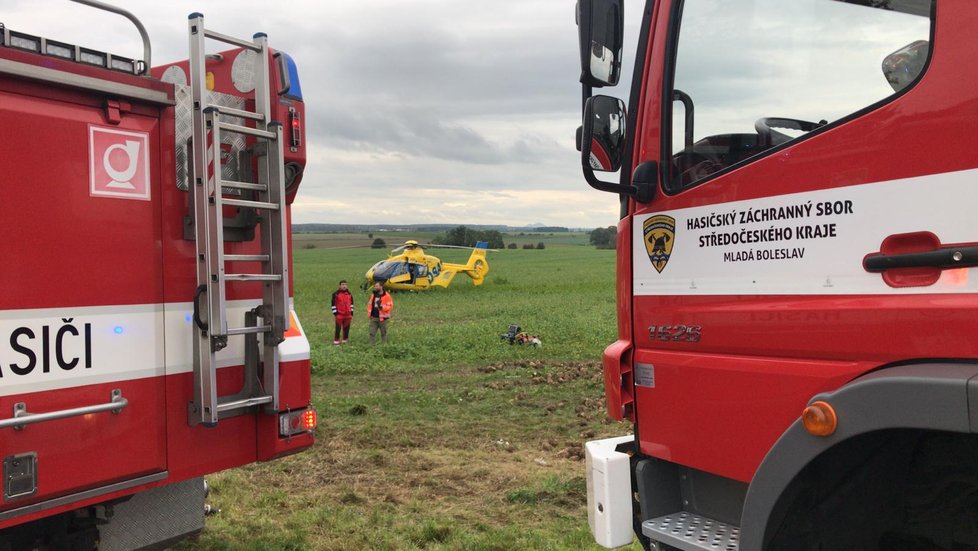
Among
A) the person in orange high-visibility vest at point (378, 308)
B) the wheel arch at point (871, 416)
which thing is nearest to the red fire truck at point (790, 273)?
the wheel arch at point (871, 416)

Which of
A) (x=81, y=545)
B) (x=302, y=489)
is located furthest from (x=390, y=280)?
(x=81, y=545)

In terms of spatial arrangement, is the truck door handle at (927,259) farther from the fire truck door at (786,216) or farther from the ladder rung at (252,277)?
the ladder rung at (252,277)

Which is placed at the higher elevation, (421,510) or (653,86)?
(653,86)

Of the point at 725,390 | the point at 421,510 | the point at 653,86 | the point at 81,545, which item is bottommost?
the point at 421,510

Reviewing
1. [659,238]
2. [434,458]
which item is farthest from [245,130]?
[434,458]

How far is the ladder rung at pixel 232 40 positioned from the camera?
12.0 feet

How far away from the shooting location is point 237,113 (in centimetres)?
368

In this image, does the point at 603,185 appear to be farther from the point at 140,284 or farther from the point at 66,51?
the point at 66,51

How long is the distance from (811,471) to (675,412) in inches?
24.6

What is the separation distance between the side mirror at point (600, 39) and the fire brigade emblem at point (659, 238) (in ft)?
1.99

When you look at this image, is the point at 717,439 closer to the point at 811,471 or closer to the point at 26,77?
the point at 811,471

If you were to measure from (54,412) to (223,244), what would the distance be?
1053 mm

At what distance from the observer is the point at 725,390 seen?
2.89 meters

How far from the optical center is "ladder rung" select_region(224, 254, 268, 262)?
3.65 metres
